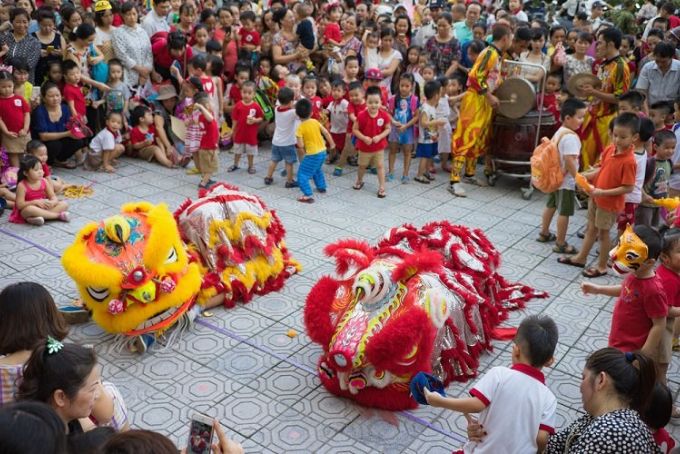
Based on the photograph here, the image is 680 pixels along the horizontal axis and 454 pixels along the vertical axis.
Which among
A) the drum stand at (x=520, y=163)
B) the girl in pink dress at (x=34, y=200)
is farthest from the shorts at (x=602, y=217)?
the girl in pink dress at (x=34, y=200)

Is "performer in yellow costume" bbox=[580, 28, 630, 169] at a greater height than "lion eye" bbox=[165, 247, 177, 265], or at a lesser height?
greater

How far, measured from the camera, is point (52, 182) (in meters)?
7.62

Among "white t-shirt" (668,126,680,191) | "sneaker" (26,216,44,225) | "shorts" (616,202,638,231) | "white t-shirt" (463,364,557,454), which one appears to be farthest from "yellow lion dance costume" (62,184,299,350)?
"white t-shirt" (668,126,680,191)

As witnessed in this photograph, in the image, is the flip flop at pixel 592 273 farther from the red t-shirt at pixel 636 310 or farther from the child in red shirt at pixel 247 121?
the child in red shirt at pixel 247 121

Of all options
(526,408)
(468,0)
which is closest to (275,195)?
(526,408)

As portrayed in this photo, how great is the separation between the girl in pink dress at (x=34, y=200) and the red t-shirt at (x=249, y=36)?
421cm

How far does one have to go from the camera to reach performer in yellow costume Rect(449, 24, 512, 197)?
834cm

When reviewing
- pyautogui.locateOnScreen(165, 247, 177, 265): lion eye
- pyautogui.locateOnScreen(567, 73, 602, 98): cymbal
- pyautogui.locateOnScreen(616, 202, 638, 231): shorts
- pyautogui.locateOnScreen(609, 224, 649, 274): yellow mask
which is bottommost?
pyautogui.locateOnScreen(616, 202, 638, 231): shorts

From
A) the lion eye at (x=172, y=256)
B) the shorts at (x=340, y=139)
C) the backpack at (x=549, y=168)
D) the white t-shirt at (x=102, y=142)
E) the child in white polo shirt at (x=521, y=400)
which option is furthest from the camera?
the shorts at (x=340, y=139)

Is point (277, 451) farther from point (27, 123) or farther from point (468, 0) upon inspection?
point (468, 0)

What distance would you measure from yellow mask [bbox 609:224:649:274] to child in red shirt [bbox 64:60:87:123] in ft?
23.0

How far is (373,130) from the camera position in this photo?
27.3ft

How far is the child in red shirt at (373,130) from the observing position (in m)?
8.28

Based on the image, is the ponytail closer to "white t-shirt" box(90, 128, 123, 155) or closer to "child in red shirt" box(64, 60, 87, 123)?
"white t-shirt" box(90, 128, 123, 155)
